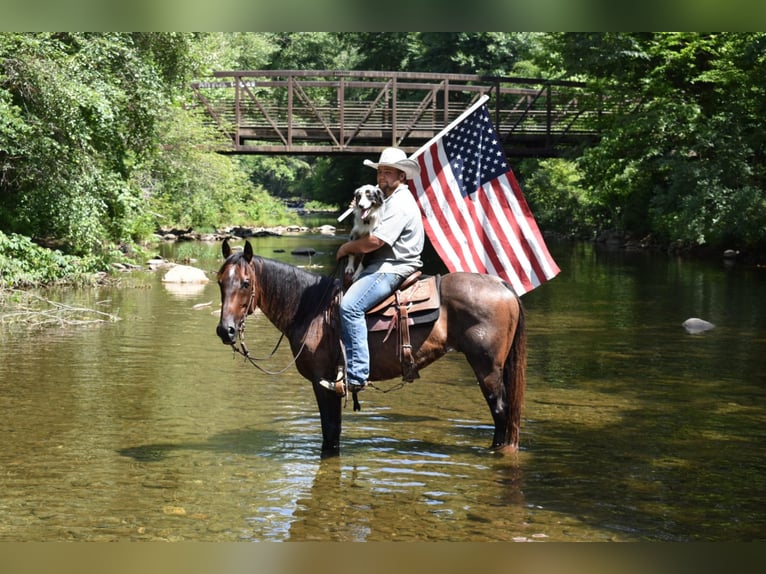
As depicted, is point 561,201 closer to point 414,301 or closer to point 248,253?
point 414,301

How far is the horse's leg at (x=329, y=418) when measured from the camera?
8.72 meters

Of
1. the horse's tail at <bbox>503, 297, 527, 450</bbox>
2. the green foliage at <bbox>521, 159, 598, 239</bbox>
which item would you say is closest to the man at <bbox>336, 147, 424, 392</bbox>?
the horse's tail at <bbox>503, 297, 527, 450</bbox>

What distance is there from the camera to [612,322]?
19.2 m

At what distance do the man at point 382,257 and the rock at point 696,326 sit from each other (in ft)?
34.4

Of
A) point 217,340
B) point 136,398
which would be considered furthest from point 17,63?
point 136,398

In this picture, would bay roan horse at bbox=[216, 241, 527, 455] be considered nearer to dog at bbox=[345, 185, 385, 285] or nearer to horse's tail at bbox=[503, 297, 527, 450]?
horse's tail at bbox=[503, 297, 527, 450]

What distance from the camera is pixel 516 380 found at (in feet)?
29.2

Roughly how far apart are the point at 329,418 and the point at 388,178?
2.26 m

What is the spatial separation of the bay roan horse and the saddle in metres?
0.07

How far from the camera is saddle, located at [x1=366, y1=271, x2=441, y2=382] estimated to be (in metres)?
8.66

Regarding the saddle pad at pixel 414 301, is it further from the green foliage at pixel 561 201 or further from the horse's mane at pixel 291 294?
the green foliage at pixel 561 201

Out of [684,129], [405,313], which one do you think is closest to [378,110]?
[684,129]

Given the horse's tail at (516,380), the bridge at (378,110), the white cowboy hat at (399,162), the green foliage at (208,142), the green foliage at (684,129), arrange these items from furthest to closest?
the bridge at (378,110), the green foliage at (684,129), the green foliage at (208,142), the horse's tail at (516,380), the white cowboy hat at (399,162)

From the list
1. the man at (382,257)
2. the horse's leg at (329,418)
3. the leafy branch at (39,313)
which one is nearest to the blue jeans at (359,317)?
the man at (382,257)
